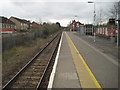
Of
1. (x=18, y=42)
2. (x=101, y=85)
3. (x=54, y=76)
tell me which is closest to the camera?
(x=101, y=85)

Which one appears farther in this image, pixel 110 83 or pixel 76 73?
pixel 76 73

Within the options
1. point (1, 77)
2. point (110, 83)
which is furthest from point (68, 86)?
point (1, 77)

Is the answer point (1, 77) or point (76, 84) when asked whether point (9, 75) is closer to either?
point (1, 77)

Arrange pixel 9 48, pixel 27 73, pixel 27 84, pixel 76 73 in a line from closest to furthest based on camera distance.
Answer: pixel 27 84
pixel 76 73
pixel 27 73
pixel 9 48

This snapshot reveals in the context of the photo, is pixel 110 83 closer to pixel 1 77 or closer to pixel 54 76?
pixel 54 76

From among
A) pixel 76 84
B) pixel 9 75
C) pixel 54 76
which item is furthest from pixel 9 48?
pixel 76 84

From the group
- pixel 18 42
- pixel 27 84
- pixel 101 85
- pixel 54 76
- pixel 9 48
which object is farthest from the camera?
pixel 18 42

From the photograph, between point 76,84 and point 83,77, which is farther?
point 83,77

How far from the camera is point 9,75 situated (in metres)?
8.82

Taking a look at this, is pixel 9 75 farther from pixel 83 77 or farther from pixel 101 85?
pixel 101 85

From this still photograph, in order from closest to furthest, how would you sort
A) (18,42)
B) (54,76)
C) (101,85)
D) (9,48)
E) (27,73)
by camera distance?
(101,85) < (54,76) < (27,73) < (9,48) < (18,42)

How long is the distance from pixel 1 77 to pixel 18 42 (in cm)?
1297

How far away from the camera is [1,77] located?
8.55 meters

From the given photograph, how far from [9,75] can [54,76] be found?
2.58 meters
